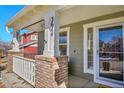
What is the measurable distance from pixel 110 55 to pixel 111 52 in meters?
0.11

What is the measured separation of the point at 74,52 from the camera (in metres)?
6.84

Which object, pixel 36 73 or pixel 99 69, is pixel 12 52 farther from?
pixel 99 69

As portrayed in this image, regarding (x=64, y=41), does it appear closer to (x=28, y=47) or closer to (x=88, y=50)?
(x=88, y=50)

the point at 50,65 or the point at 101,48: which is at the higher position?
the point at 101,48

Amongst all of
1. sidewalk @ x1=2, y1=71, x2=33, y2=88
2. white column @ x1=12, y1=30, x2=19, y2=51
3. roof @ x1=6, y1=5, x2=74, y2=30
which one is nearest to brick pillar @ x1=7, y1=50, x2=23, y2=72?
white column @ x1=12, y1=30, x2=19, y2=51

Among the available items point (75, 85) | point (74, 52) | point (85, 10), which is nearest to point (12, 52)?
point (74, 52)

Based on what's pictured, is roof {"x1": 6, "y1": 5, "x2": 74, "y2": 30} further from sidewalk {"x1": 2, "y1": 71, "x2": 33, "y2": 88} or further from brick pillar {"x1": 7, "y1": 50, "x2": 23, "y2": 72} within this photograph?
sidewalk {"x1": 2, "y1": 71, "x2": 33, "y2": 88}

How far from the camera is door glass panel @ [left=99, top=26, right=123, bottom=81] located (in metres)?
5.14

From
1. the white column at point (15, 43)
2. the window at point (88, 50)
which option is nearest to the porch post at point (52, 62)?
the window at point (88, 50)

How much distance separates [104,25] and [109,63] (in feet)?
4.28

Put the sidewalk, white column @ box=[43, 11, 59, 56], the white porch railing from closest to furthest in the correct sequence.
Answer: white column @ box=[43, 11, 59, 56] < the sidewalk < the white porch railing

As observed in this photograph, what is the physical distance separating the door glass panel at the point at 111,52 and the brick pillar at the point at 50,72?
1.56 meters

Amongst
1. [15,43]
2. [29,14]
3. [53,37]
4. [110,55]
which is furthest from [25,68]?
[110,55]

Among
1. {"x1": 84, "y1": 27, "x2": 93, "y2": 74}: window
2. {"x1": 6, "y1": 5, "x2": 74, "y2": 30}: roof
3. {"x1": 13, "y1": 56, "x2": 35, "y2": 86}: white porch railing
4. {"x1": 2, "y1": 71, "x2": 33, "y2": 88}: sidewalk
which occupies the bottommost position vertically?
{"x1": 2, "y1": 71, "x2": 33, "y2": 88}: sidewalk
